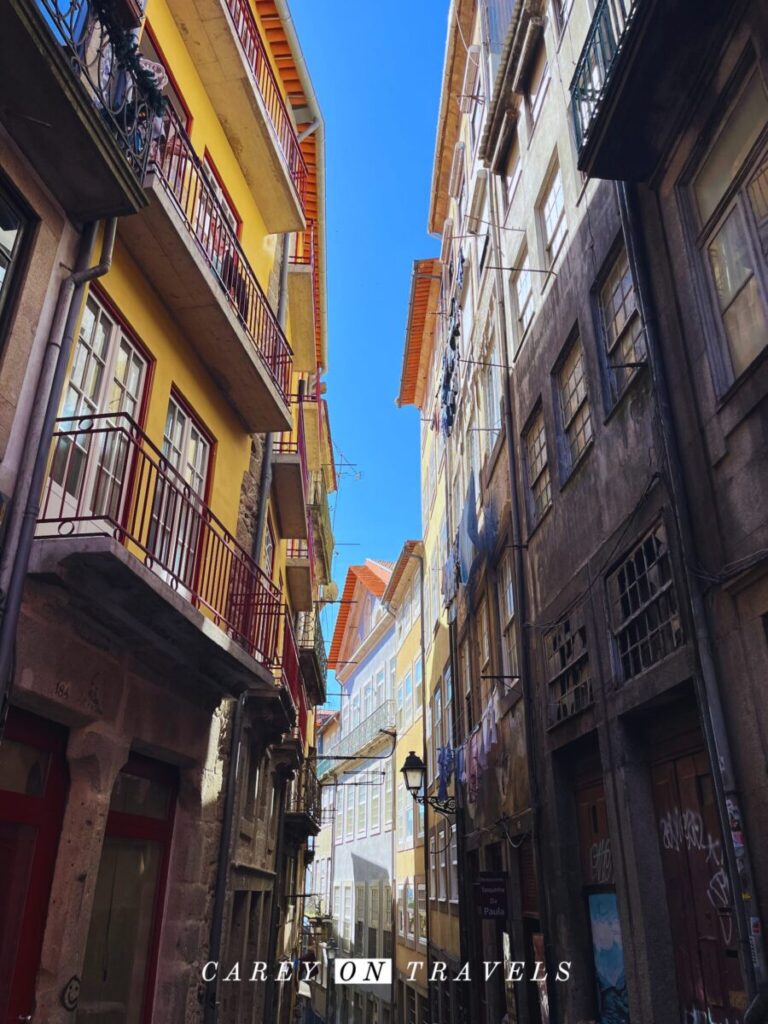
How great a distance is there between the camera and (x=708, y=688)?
495 centimetres

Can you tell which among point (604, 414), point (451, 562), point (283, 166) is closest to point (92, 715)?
point (604, 414)

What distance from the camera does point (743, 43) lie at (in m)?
4.99

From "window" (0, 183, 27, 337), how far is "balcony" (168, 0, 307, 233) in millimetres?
4794

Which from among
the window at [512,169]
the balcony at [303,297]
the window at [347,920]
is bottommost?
the window at [347,920]

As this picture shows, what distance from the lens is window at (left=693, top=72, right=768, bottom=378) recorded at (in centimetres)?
494

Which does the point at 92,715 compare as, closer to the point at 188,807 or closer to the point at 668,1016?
the point at 188,807

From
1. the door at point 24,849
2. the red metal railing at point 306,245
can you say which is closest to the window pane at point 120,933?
the door at point 24,849

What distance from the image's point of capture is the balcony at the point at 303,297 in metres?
13.2

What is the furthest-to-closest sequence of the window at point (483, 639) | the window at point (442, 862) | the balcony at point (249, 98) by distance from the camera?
the window at point (442, 862) < the window at point (483, 639) < the balcony at point (249, 98)

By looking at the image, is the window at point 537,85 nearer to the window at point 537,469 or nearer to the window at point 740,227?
the window at point 537,469

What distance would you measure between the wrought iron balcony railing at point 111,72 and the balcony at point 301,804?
1472 centimetres

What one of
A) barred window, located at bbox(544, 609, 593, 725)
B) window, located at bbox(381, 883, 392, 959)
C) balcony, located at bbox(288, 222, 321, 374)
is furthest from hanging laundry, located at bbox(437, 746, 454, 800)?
window, located at bbox(381, 883, 392, 959)

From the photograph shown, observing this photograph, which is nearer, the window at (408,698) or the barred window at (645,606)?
the barred window at (645,606)

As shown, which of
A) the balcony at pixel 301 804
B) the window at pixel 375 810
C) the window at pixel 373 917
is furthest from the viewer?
the window at pixel 375 810
